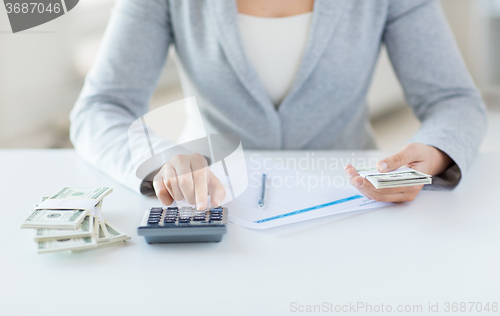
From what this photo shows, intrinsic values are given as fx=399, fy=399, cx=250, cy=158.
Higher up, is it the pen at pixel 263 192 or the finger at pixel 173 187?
the finger at pixel 173 187

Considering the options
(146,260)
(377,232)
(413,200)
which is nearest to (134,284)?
(146,260)

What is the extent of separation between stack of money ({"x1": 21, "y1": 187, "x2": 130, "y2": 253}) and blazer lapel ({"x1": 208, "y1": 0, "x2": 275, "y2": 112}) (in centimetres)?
49

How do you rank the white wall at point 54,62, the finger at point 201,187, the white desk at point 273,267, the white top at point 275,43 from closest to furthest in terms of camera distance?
the white desk at point 273,267
the finger at point 201,187
the white top at point 275,43
the white wall at point 54,62

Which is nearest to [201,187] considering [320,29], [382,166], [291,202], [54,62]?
[291,202]

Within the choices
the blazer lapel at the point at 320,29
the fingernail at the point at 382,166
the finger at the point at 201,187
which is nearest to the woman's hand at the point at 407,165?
the fingernail at the point at 382,166

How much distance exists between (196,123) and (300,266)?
669mm

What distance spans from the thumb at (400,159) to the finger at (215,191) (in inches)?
10.2

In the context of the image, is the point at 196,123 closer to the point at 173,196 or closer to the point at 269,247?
the point at 173,196

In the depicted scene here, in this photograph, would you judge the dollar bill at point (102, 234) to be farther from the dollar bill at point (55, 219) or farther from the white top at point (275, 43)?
the white top at point (275, 43)

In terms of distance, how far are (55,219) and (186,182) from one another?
0.19 metres

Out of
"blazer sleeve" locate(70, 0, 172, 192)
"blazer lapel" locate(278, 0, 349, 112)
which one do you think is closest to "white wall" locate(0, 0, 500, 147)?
"blazer sleeve" locate(70, 0, 172, 192)

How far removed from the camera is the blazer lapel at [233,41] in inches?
37.0

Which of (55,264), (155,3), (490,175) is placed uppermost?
(155,3)

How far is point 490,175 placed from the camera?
0.78 metres
